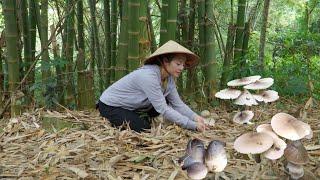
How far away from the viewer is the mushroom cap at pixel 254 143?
4.87 feet

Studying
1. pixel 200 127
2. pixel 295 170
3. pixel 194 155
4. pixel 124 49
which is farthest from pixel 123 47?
pixel 295 170

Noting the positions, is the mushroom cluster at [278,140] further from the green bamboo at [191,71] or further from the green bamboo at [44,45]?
the green bamboo at [44,45]

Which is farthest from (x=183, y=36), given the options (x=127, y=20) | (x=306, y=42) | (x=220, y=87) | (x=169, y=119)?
(x=169, y=119)

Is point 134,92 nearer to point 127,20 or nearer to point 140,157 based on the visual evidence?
point 127,20

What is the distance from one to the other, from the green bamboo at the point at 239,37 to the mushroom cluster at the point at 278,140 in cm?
183

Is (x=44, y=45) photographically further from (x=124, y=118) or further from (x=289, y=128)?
(x=289, y=128)

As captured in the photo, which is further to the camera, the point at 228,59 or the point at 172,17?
the point at 228,59

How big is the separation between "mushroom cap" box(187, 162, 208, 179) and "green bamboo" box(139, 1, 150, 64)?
1.54 metres

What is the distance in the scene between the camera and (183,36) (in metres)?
3.86

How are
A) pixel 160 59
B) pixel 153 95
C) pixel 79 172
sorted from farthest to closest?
1. pixel 160 59
2. pixel 153 95
3. pixel 79 172

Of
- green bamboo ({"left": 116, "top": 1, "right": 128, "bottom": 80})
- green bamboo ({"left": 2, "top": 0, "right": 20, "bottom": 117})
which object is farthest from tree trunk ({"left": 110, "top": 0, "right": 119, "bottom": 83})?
green bamboo ({"left": 2, "top": 0, "right": 20, "bottom": 117})

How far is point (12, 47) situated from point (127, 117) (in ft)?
3.82

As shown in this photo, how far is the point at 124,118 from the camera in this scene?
9.23ft

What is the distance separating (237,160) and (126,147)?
0.60 meters
